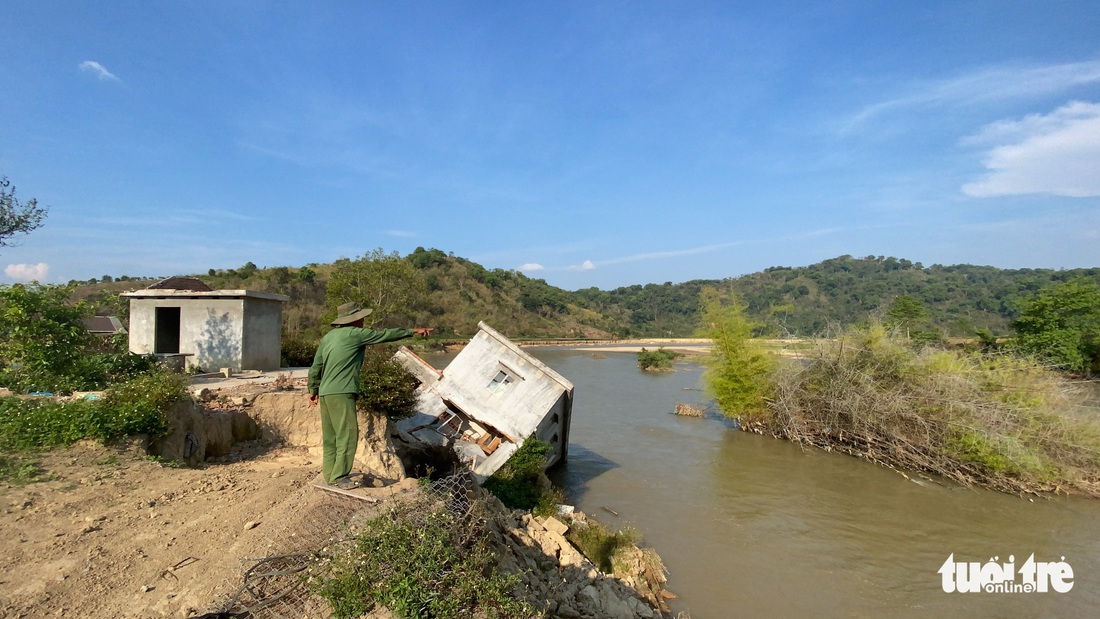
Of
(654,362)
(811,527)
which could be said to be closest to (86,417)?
(811,527)

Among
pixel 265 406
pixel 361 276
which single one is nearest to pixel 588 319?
pixel 361 276

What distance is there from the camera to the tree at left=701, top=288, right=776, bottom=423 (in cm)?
1923

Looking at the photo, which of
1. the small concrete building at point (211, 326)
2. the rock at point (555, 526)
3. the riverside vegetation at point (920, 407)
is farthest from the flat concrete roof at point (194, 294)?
the riverside vegetation at point (920, 407)

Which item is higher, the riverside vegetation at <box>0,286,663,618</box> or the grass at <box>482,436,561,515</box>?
the riverside vegetation at <box>0,286,663,618</box>

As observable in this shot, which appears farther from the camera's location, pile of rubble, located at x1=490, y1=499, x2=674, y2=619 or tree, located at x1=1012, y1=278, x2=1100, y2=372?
tree, located at x1=1012, y1=278, x2=1100, y2=372

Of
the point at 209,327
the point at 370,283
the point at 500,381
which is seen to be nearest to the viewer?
the point at 209,327

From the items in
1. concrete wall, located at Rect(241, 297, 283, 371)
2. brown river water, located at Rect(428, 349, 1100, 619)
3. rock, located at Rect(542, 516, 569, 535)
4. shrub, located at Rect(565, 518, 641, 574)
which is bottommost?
brown river water, located at Rect(428, 349, 1100, 619)

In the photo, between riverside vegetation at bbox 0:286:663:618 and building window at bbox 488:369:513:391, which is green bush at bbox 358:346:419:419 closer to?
riverside vegetation at bbox 0:286:663:618

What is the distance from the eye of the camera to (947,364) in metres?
15.4

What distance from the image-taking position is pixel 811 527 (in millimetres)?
11258

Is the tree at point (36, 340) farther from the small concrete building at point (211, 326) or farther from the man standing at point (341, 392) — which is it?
the man standing at point (341, 392)

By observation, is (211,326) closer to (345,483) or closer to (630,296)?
(345,483)

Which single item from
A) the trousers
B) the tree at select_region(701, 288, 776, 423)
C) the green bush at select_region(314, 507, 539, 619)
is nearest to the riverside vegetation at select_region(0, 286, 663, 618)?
the green bush at select_region(314, 507, 539, 619)

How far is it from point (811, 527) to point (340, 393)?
1000 centimetres
